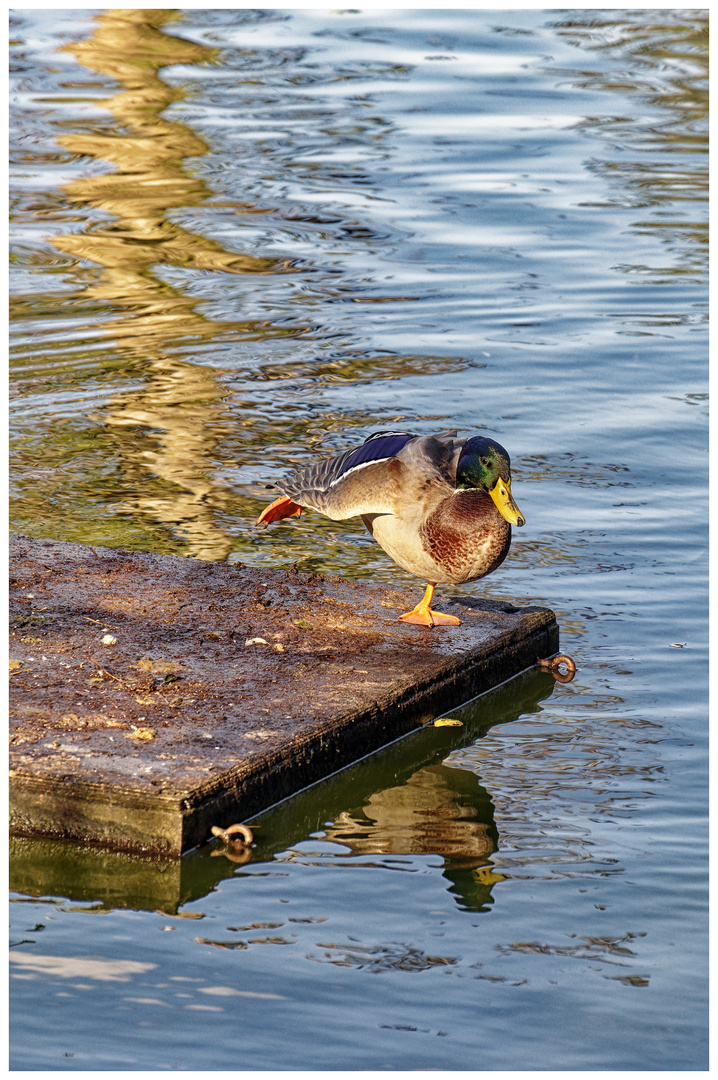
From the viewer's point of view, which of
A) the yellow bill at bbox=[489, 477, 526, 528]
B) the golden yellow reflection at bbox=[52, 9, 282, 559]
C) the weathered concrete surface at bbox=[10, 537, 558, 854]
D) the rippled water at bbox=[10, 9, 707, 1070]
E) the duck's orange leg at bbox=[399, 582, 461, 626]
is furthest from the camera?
the golden yellow reflection at bbox=[52, 9, 282, 559]

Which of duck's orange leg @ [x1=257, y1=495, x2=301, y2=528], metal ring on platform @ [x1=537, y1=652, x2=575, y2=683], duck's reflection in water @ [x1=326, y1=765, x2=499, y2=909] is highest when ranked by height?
duck's orange leg @ [x1=257, y1=495, x2=301, y2=528]

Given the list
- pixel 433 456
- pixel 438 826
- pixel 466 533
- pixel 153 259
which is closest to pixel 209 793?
pixel 438 826

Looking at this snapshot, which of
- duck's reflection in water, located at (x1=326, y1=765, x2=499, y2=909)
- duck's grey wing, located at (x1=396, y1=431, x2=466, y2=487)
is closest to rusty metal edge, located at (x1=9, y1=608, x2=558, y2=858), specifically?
duck's reflection in water, located at (x1=326, y1=765, x2=499, y2=909)

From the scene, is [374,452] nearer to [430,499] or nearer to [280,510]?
[430,499]

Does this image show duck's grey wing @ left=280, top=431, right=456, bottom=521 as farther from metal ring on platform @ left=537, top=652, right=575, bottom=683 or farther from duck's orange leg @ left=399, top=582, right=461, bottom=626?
metal ring on platform @ left=537, top=652, right=575, bottom=683

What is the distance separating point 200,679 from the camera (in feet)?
18.0

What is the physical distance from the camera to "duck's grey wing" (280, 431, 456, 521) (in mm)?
5797

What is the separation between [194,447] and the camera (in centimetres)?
883

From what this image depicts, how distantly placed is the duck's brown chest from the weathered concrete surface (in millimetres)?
416

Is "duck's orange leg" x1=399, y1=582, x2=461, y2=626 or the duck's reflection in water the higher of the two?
"duck's orange leg" x1=399, y1=582, x2=461, y2=626

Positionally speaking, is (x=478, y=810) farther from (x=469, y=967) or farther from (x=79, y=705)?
(x=79, y=705)

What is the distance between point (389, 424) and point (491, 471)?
11.2 feet

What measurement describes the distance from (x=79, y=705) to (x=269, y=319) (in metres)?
6.30

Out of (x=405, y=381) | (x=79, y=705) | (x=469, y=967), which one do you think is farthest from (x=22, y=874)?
(x=405, y=381)
